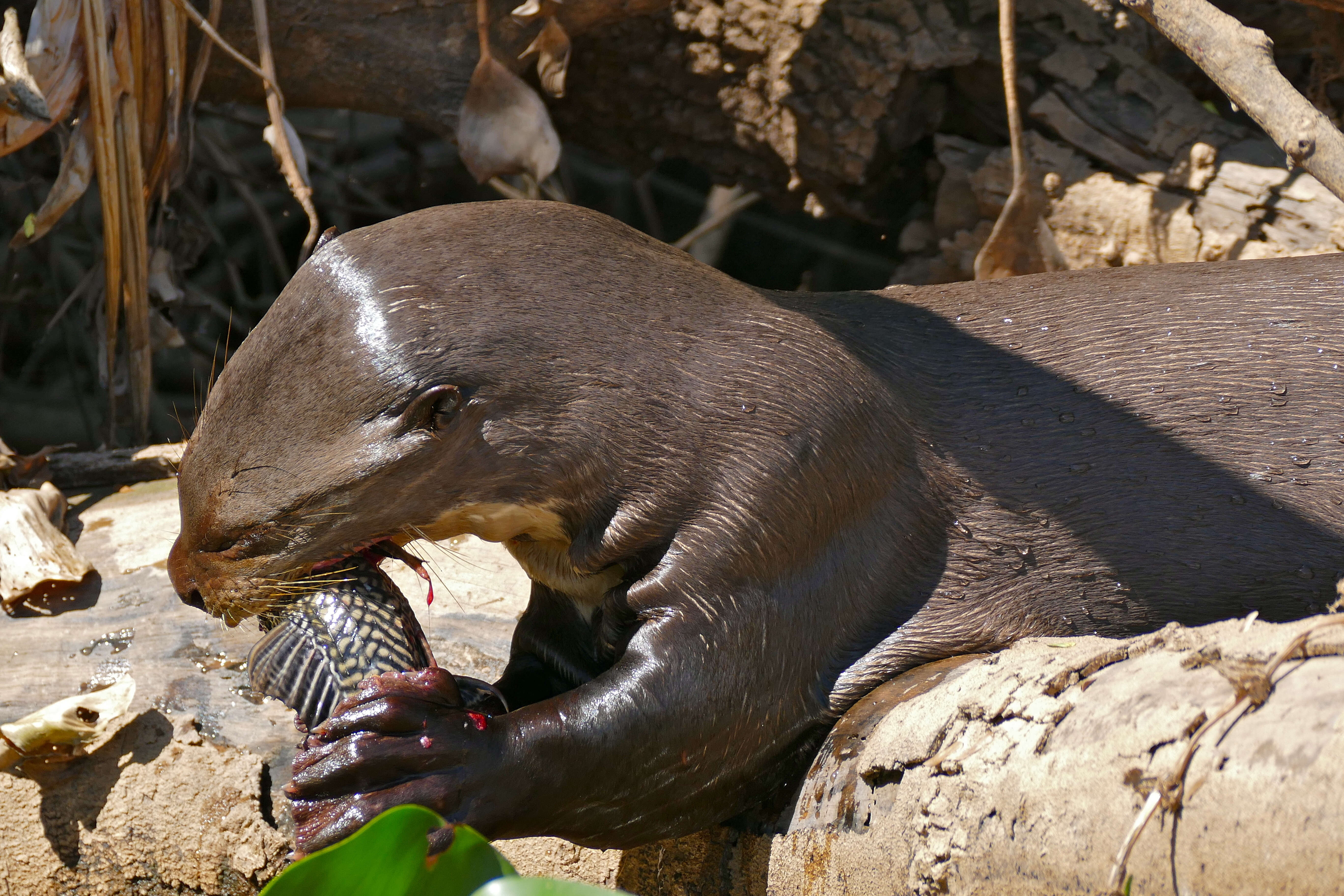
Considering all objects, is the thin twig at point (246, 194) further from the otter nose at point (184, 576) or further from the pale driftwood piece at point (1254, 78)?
the pale driftwood piece at point (1254, 78)

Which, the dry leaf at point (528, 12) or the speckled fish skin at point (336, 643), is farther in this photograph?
the dry leaf at point (528, 12)

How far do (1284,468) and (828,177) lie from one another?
6.16 ft

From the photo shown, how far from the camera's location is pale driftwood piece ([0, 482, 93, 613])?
2396mm

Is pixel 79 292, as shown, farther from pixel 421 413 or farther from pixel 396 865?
pixel 396 865

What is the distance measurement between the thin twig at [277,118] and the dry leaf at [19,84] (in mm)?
516

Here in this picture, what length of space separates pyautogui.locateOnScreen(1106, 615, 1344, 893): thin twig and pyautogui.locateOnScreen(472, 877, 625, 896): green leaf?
52 centimetres

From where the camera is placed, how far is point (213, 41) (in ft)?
10.6

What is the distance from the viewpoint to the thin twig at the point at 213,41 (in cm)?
285

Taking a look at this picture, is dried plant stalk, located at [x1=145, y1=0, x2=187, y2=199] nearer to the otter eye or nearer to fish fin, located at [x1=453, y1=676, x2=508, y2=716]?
the otter eye

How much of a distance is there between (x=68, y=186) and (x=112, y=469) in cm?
73

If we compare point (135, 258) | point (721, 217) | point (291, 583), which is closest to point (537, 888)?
point (291, 583)

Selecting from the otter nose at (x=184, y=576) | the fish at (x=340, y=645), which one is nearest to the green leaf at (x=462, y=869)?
the fish at (x=340, y=645)

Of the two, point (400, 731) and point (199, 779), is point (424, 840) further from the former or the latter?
point (199, 779)

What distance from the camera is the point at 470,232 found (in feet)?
6.13
